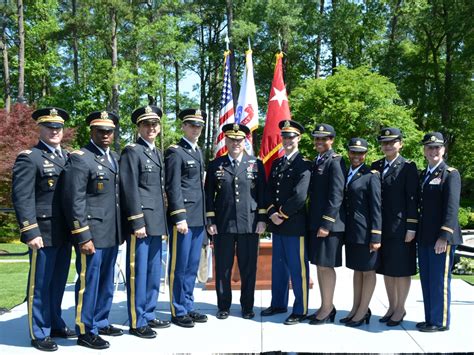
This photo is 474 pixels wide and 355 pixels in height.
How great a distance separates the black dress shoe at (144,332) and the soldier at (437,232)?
2.63 meters

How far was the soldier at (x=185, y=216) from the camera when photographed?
5215mm

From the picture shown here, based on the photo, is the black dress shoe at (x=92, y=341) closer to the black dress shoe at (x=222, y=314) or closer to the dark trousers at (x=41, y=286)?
the dark trousers at (x=41, y=286)

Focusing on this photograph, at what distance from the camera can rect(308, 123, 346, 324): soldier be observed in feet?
16.8

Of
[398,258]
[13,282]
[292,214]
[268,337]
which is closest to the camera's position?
[268,337]

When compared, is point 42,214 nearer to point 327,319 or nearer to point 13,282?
point 327,319

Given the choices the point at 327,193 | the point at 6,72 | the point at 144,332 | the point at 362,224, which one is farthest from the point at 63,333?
the point at 6,72

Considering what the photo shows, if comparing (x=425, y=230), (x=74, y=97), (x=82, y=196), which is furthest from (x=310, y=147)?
(x=74, y=97)

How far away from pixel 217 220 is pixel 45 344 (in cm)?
207

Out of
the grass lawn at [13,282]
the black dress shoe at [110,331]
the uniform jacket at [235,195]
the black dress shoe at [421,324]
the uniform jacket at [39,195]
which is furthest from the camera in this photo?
the grass lawn at [13,282]

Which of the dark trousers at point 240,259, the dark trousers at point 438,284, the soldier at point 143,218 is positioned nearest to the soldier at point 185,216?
the soldier at point 143,218

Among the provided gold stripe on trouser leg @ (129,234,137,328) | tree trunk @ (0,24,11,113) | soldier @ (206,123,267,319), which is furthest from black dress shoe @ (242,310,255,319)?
tree trunk @ (0,24,11,113)

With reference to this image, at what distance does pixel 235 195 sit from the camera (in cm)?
547

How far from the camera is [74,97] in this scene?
29.2 meters

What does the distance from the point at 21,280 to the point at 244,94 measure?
17.0ft
